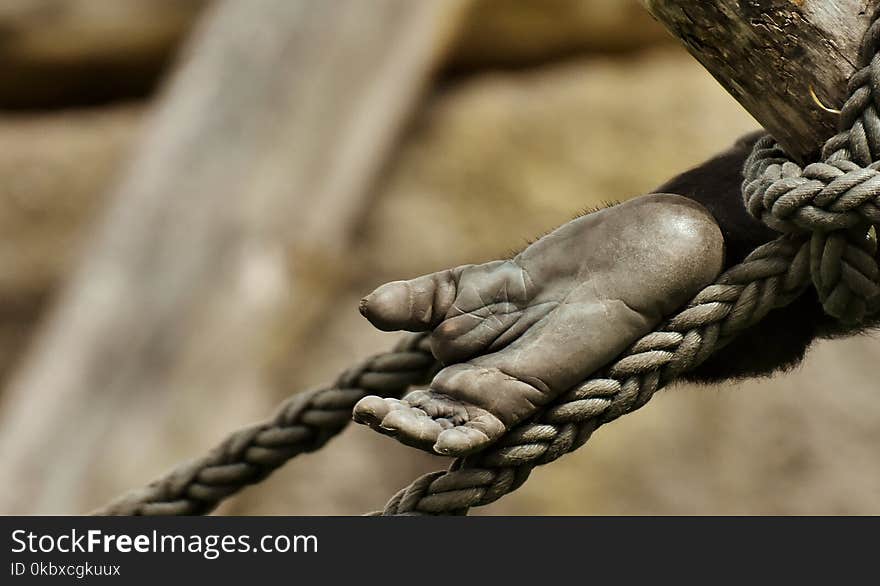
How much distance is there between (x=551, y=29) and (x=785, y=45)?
2060 mm

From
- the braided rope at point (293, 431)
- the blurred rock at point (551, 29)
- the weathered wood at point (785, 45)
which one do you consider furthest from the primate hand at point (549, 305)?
the blurred rock at point (551, 29)

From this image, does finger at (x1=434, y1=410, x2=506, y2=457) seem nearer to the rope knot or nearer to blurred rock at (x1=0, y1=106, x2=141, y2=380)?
the rope knot

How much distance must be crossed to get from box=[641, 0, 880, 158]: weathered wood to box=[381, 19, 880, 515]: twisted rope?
2cm

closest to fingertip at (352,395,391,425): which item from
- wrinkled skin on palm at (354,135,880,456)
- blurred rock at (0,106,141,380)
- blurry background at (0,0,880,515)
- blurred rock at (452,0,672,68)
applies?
wrinkled skin on palm at (354,135,880,456)

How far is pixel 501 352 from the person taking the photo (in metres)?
0.81

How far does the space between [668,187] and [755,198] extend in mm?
225

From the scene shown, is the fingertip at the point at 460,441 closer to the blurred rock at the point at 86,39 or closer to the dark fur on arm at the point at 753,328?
the dark fur on arm at the point at 753,328

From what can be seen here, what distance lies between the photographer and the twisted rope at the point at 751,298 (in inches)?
29.9

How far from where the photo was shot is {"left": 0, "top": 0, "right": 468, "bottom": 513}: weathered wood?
6.84 feet

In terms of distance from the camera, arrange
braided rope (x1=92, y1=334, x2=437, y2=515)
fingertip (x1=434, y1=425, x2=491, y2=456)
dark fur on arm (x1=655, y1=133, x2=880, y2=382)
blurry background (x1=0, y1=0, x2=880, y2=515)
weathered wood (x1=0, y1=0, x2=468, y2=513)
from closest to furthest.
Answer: fingertip (x1=434, y1=425, x2=491, y2=456), dark fur on arm (x1=655, y1=133, x2=880, y2=382), braided rope (x1=92, y1=334, x2=437, y2=515), weathered wood (x1=0, y1=0, x2=468, y2=513), blurry background (x1=0, y1=0, x2=880, y2=515)

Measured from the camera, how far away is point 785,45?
77cm

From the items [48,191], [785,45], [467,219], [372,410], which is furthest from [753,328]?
[48,191]

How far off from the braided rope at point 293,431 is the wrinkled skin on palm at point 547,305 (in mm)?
232
